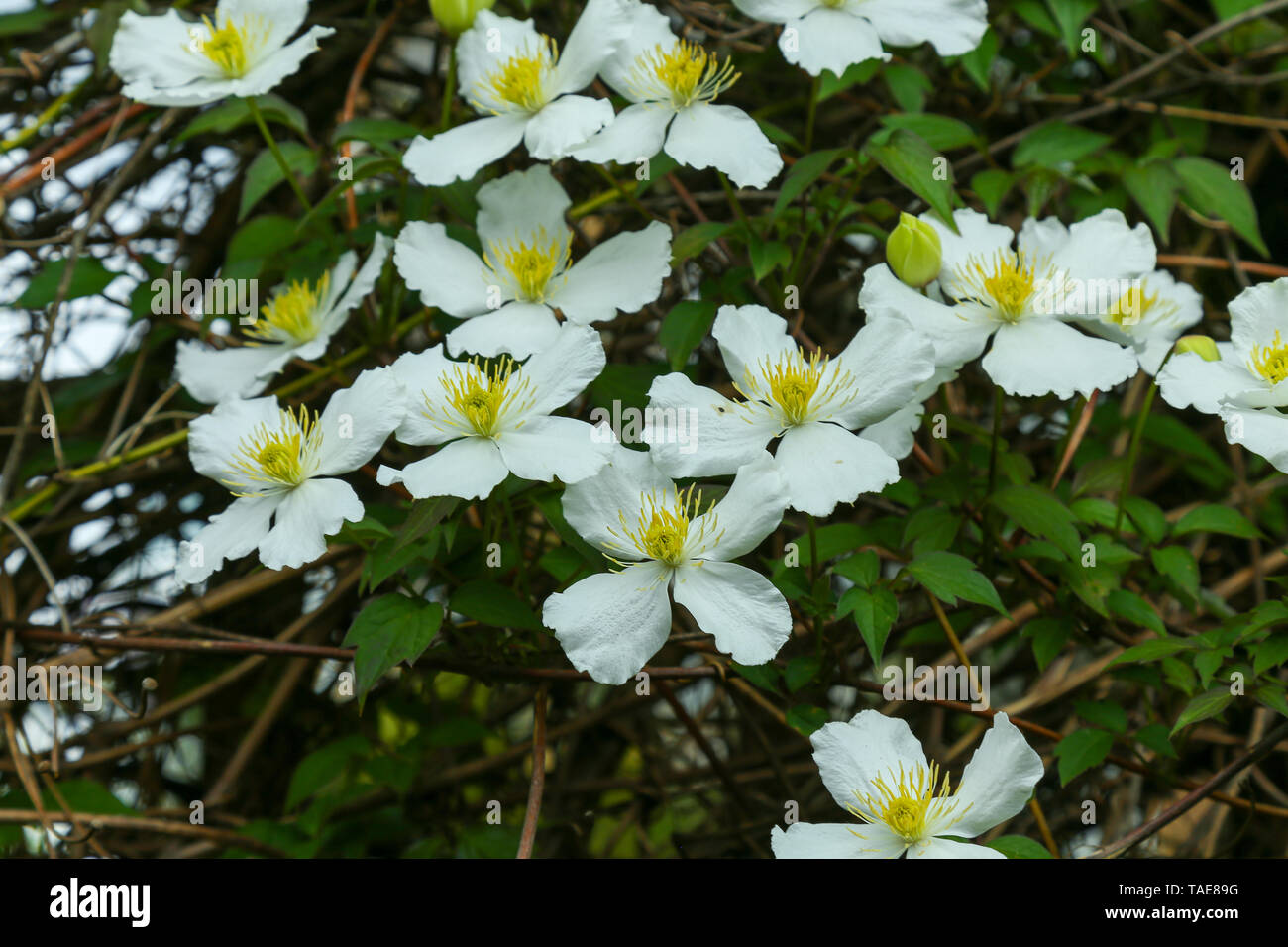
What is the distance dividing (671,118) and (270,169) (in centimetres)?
50

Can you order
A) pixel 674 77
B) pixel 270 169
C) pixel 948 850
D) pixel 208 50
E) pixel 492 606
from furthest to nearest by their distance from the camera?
1. pixel 270 169
2. pixel 208 50
3. pixel 674 77
4. pixel 492 606
5. pixel 948 850

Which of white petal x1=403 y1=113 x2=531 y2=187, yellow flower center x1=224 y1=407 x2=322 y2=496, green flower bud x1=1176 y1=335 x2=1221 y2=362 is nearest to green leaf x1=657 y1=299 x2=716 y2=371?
white petal x1=403 y1=113 x2=531 y2=187

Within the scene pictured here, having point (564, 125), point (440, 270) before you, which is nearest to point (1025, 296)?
point (564, 125)

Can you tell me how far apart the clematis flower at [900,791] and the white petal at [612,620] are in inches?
6.7

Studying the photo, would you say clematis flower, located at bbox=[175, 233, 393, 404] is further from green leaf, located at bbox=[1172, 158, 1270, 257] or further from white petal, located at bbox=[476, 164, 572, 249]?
green leaf, located at bbox=[1172, 158, 1270, 257]

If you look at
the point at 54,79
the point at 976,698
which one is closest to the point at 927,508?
the point at 976,698

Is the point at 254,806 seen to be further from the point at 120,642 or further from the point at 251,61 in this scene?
the point at 251,61

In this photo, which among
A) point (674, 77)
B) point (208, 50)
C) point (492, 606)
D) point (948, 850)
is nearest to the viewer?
point (948, 850)

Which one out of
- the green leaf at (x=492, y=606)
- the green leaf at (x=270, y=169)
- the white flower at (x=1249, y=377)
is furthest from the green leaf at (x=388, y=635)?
the white flower at (x=1249, y=377)

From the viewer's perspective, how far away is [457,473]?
3.16 feet

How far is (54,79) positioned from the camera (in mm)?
1599

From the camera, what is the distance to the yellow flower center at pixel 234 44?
3.97 ft

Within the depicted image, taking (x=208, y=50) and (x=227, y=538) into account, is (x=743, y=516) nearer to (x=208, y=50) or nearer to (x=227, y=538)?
(x=227, y=538)

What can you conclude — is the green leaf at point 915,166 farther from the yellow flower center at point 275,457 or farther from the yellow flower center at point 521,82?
the yellow flower center at point 275,457
